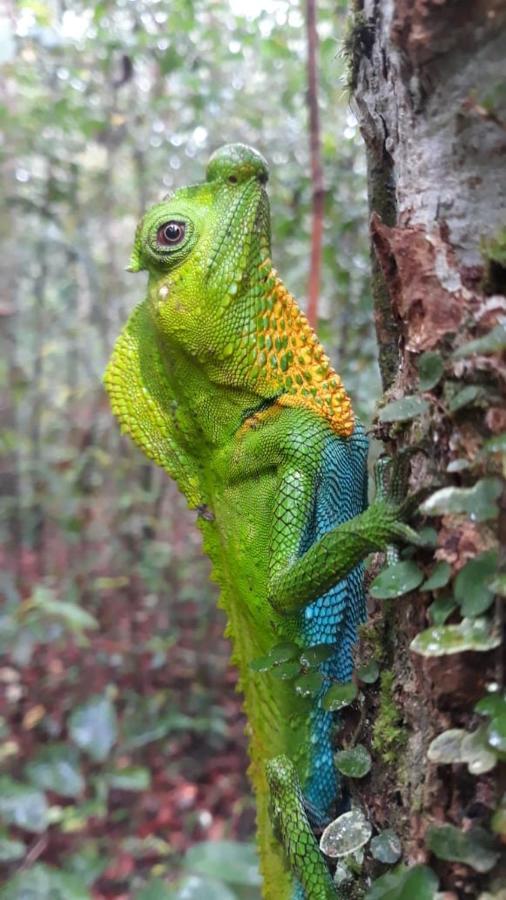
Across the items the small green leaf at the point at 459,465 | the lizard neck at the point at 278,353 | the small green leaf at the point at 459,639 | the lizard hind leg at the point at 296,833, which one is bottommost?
the lizard hind leg at the point at 296,833

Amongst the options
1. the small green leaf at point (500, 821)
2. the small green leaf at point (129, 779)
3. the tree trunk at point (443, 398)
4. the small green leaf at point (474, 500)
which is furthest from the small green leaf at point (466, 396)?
the small green leaf at point (129, 779)

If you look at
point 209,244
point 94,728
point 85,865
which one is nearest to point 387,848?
point 209,244

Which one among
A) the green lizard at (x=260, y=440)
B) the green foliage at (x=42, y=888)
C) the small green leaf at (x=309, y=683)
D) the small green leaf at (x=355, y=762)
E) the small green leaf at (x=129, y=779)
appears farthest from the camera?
the small green leaf at (x=129, y=779)

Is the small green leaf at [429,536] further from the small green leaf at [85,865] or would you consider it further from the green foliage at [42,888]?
the small green leaf at [85,865]

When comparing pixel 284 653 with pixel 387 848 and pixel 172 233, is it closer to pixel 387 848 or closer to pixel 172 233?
pixel 387 848

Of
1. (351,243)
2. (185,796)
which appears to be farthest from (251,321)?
(185,796)

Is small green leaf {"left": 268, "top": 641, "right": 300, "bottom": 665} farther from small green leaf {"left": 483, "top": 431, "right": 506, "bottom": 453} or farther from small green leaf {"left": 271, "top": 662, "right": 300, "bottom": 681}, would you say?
small green leaf {"left": 483, "top": 431, "right": 506, "bottom": 453}

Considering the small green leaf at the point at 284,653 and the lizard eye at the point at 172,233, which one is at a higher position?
the lizard eye at the point at 172,233

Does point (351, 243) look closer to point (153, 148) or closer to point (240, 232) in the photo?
point (153, 148)
